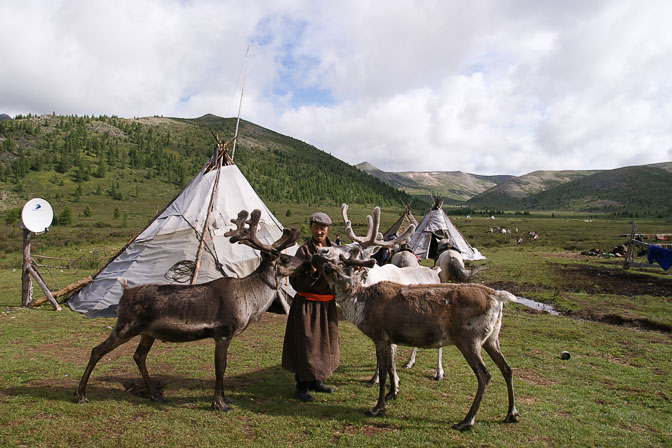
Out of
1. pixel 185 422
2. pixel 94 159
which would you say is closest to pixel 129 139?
pixel 94 159

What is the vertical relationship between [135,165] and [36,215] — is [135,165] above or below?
above

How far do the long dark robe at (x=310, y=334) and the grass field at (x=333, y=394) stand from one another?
1.77 feet

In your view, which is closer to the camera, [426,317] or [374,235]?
[426,317]

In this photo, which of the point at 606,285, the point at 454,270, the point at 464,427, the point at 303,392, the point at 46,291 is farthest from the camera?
the point at 606,285

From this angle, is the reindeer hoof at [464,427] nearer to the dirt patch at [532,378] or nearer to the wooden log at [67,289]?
Answer: the dirt patch at [532,378]

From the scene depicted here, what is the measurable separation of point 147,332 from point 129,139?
133m

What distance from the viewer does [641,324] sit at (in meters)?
12.5

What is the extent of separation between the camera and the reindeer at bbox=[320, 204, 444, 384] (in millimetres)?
6316

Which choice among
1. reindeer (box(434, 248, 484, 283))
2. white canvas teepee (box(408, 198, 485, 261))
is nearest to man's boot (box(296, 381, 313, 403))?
reindeer (box(434, 248, 484, 283))

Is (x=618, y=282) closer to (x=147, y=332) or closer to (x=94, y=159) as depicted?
(x=147, y=332)

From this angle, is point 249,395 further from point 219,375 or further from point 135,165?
point 135,165

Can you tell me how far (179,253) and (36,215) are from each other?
185 inches

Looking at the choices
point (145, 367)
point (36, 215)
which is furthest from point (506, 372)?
point (36, 215)

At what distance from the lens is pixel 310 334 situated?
20.0 ft
